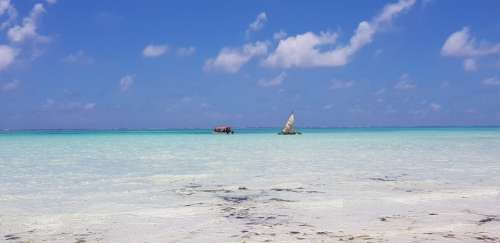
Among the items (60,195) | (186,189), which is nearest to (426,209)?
(186,189)

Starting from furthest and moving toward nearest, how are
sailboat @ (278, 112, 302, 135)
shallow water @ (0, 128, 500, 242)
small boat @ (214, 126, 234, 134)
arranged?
1. small boat @ (214, 126, 234, 134)
2. sailboat @ (278, 112, 302, 135)
3. shallow water @ (0, 128, 500, 242)

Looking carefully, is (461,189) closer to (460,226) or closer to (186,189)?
(460,226)

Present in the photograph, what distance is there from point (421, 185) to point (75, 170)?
14.4 meters

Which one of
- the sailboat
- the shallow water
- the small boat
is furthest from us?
the small boat

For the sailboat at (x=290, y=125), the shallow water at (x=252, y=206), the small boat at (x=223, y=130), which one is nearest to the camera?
the shallow water at (x=252, y=206)

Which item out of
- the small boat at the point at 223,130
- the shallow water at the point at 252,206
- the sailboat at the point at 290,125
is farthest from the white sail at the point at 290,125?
the shallow water at the point at 252,206

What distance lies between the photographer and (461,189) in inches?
512

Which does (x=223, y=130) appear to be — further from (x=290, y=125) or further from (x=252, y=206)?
(x=252, y=206)

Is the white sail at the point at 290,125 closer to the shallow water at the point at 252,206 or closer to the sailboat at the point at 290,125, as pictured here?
the sailboat at the point at 290,125

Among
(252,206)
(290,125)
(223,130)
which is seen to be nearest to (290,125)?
(290,125)

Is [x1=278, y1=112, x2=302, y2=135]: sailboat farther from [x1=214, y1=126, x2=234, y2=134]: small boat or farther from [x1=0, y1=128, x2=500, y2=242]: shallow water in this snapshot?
[x1=0, y1=128, x2=500, y2=242]: shallow water

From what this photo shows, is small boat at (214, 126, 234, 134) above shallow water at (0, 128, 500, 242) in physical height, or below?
above

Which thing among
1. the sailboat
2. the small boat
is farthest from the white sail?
the small boat

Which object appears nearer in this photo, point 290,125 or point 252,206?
point 252,206
